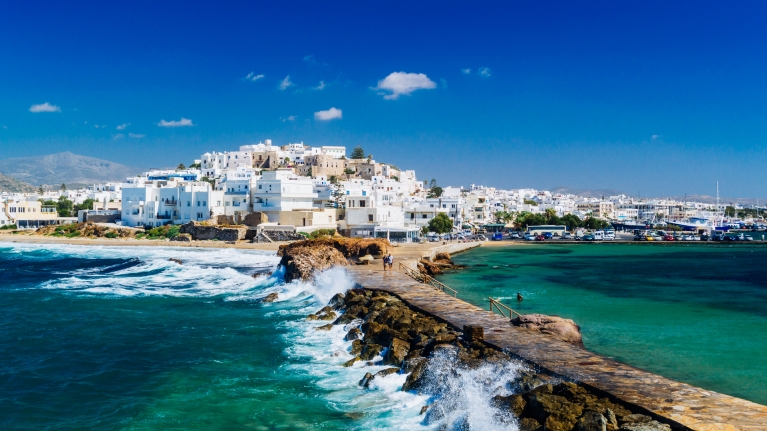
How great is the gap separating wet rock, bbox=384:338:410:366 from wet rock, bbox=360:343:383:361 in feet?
1.63

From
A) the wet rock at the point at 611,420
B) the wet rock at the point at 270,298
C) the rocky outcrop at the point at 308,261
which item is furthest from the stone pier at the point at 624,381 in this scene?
the rocky outcrop at the point at 308,261

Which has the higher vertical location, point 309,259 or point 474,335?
point 309,259

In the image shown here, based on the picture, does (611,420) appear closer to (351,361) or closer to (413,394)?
(413,394)

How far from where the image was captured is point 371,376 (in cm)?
Result: 1323

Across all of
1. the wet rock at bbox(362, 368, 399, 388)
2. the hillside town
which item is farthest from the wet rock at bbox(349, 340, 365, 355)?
the hillside town

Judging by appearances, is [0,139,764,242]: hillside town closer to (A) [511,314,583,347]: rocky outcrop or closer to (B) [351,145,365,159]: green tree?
(B) [351,145,365,159]: green tree

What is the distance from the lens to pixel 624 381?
1019cm

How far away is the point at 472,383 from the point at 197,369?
765 centimetres

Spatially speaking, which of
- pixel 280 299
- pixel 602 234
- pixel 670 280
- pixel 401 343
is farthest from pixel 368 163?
pixel 401 343

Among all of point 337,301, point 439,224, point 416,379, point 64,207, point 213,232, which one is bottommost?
point 416,379

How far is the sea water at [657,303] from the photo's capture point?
1491 cm

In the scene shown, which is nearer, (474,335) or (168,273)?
(474,335)

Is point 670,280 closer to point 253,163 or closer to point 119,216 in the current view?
point 119,216

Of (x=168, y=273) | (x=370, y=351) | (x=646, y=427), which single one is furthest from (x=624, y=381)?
(x=168, y=273)
